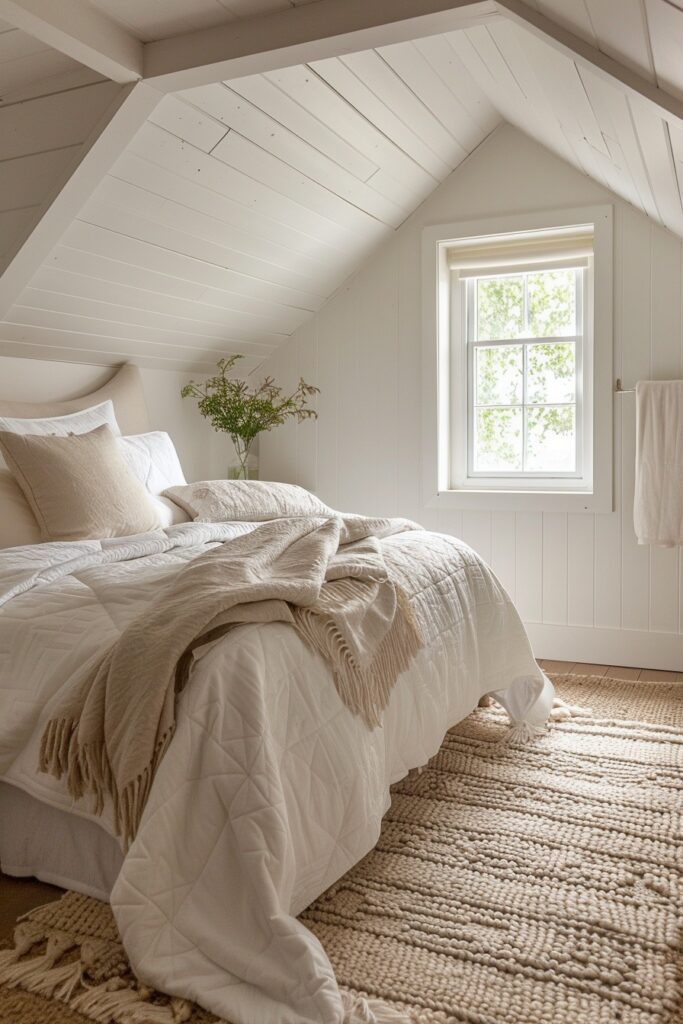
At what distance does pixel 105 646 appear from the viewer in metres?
1.81

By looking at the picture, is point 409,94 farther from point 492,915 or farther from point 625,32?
point 492,915

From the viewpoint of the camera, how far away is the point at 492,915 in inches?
72.2

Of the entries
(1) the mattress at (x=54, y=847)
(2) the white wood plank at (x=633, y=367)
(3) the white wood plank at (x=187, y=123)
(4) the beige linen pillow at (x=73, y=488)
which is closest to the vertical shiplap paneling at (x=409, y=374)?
(2) the white wood plank at (x=633, y=367)

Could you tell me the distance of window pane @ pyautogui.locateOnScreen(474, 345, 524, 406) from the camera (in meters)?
4.09

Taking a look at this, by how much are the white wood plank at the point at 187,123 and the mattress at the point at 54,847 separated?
1.91 metres

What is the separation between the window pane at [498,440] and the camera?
4105 millimetres

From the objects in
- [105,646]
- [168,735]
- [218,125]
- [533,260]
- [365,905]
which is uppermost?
[218,125]

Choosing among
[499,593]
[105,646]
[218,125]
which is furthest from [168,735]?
[218,125]

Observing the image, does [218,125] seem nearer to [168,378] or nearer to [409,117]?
[409,117]

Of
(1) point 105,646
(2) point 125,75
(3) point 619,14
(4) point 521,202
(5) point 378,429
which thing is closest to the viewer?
(3) point 619,14

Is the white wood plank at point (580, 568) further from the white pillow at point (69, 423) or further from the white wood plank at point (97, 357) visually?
the white pillow at point (69, 423)

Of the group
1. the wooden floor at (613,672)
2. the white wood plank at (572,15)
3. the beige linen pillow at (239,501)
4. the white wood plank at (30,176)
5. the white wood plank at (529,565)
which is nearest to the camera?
the white wood plank at (572,15)

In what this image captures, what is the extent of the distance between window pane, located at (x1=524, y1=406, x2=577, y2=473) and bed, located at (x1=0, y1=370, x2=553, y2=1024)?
1899 millimetres

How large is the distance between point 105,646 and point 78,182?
155 centimetres
